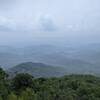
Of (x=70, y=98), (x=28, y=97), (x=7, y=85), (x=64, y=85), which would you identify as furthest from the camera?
(x=64, y=85)

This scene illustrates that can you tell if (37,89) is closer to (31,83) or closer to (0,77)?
(31,83)

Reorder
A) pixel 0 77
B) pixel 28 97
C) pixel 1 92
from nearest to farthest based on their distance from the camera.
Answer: pixel 28 97
pixel 1 92
pixel 0 77

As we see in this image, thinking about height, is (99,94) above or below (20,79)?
below

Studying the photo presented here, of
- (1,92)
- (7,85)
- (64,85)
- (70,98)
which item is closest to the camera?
(1,92)

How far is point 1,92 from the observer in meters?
42.7

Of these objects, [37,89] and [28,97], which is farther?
[37,89]

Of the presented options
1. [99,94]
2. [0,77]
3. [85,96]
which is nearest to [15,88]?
[0,77]

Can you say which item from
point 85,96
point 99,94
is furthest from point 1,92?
point 99,94

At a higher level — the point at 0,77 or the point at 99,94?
the point at 0,77

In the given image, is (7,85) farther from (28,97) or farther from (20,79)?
(28,97)

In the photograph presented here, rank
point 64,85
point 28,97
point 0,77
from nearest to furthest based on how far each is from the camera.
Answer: point 28,97, point 0,77, point 64,85

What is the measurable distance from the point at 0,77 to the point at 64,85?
16907 mm

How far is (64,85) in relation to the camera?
64.5 m

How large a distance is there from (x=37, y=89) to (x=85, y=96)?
9.12 m
